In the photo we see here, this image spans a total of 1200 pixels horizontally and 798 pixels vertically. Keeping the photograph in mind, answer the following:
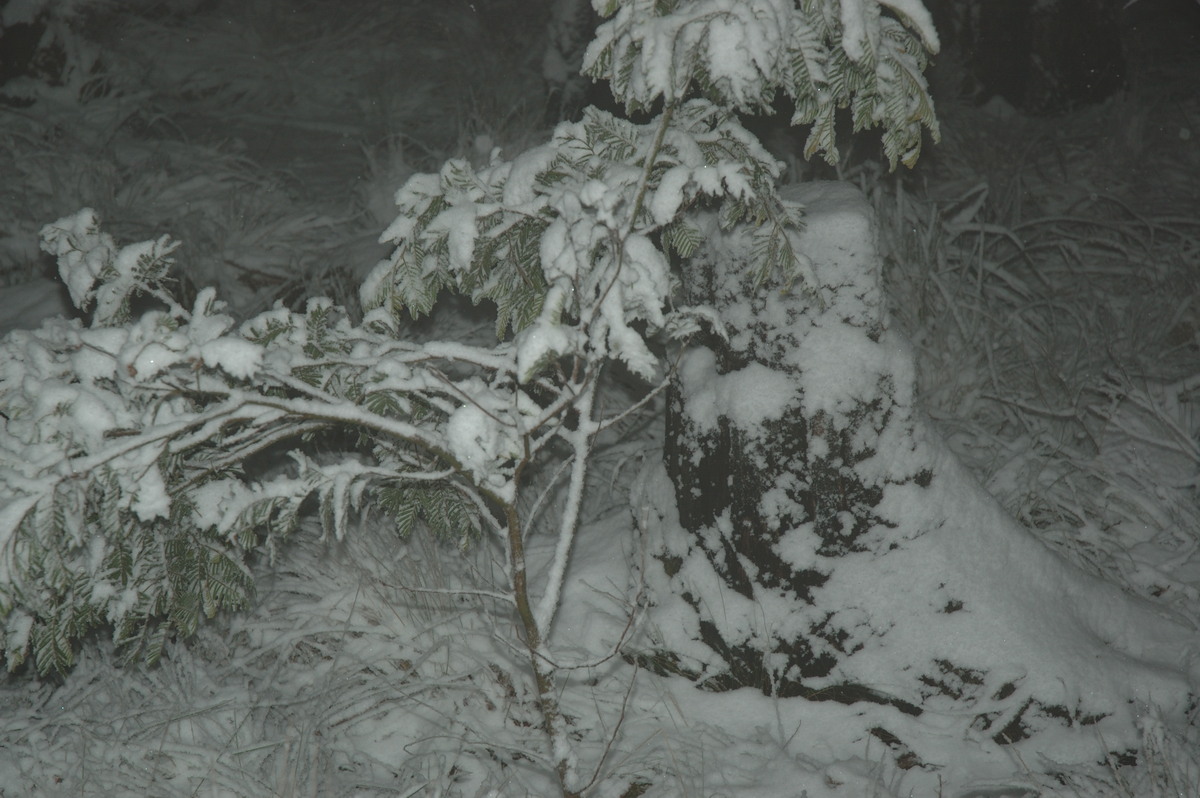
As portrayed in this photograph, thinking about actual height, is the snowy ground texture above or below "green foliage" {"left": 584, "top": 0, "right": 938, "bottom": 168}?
below

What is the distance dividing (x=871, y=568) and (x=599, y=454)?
1303mm

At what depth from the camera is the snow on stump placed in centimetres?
206

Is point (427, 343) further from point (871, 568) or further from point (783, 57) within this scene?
point (871, 568)

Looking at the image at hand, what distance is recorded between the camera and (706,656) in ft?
7.57

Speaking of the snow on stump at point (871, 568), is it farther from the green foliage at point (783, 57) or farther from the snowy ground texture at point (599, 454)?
the green foliage at point (783, 57)

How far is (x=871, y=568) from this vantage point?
85.3 inches

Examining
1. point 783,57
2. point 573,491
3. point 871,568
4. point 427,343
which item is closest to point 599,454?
point 871,568

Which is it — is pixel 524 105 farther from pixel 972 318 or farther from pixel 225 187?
pixel 972 318

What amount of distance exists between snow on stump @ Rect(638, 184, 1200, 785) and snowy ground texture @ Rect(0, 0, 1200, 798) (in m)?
0.04

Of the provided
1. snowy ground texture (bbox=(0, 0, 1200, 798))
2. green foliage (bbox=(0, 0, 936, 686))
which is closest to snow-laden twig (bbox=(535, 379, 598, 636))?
green foliage (bbox=(0, 0, 936, 686))

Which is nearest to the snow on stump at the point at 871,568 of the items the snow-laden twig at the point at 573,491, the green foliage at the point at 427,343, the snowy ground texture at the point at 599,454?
the snowy ground texture at the point at 599,454

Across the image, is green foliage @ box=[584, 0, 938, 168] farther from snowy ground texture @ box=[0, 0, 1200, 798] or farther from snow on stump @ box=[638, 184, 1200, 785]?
snowy ground texture @ box=[0, 0, 1200, 798]

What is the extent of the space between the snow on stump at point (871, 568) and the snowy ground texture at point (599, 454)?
43 mm

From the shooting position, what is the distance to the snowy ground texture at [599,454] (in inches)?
83.4
